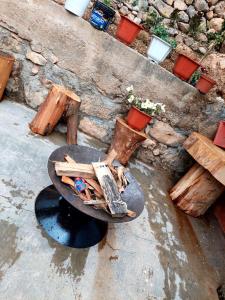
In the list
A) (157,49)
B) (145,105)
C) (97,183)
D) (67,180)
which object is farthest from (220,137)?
(67,180)

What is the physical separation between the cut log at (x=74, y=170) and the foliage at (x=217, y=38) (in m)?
3.10

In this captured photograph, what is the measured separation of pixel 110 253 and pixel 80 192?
704 millimetres

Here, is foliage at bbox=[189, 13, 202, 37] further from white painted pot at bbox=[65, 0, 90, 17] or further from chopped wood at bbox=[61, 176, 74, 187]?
A: chopped wood at bbox=[61, 176, 74, 187]

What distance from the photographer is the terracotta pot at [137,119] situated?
353 centimetres

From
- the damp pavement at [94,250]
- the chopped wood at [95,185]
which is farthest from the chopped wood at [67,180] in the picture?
the damp pavement at [94,250]

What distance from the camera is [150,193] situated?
140 inches

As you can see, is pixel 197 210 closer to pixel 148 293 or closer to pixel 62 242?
pixel 148 293

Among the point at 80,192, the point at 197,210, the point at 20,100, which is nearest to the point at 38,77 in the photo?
the point at 20,100

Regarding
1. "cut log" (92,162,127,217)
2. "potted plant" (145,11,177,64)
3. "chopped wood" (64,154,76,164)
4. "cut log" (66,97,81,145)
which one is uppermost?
"potted plant" (145,11,177,64)

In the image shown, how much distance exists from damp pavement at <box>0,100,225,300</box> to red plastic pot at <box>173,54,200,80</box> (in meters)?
1.55

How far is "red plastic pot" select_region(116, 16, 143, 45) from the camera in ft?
11.1

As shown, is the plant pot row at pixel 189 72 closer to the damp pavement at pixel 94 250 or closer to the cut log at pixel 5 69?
the damp pavement at pixel 94 250

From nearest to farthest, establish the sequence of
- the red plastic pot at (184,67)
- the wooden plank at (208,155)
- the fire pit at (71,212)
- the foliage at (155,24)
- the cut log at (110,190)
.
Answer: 1. the cut log at (110,190)
2. the fire pit at (71,212)
3. the wooden plank at (208,155)
4. the red plastic pot at (184,67)
5. the foliage at (155,24)

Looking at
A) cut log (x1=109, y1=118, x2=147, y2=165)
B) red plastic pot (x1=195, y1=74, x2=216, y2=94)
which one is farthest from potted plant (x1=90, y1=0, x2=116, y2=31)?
red plastic pot (x1=195, y1=74, x2=216, y2=94)
